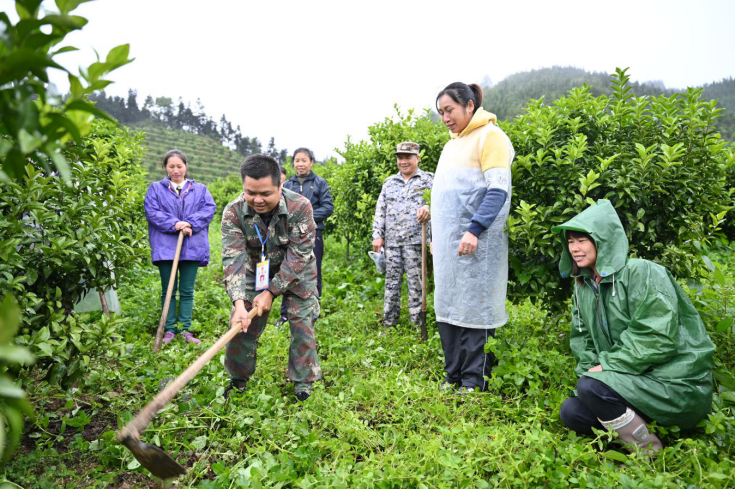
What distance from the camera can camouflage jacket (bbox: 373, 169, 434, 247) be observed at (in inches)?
183

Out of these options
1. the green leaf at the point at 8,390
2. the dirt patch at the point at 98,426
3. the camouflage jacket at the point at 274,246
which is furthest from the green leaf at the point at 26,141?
the dirt patch at the point at 98,426

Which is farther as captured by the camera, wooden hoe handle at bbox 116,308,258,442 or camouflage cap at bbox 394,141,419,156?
camouflage cap at bbox 394,141,419,156

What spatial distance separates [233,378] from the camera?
10.7 ft

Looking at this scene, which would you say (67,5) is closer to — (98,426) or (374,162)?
(98,426)

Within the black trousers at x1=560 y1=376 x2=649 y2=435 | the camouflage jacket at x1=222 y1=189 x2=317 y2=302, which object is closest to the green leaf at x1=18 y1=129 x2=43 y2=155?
the camouflage jacket at x1=222 y1=189 x2=317 y2=302

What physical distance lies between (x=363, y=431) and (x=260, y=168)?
1.79 meters

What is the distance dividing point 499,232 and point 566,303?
0.92 metres

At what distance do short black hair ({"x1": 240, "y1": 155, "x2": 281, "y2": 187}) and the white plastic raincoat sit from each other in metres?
1.22

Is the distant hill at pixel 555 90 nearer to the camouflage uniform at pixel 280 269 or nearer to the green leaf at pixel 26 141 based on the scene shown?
the camouflage uniform at pixel 280 269

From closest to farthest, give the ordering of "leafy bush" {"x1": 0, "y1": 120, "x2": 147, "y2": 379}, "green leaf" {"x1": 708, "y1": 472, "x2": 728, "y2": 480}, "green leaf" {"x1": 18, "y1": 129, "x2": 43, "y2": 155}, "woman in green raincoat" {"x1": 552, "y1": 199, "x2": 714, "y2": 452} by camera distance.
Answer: "green leaf" {"x1": 18, "y1": 129, "x2": 43, "y2": 155}
"green leaf" {"x1": 708, "y1": 472, "x2": 728, "y2": 480}
"leafy bush" {"x1": 0, "y1": 120, "x2": 147, "y2": 379}
"woman in green raincoat" {"x1": 552, "y1": 199, "x2": 714, "y2": 452}

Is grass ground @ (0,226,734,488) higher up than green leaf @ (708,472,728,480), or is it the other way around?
green leaf @ (708,472,728,480)

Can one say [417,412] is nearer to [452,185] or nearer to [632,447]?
[632,447]

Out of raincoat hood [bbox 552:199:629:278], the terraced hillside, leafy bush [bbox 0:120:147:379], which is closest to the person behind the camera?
leafy bush [bbox 0:120:147:379]

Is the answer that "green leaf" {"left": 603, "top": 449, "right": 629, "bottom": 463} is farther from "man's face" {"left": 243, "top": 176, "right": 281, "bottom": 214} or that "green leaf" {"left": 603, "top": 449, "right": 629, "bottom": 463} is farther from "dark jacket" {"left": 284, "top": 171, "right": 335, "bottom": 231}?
"dark jacket" {"left": 284, "top": 171, "right": 335, "bottom": 231}
